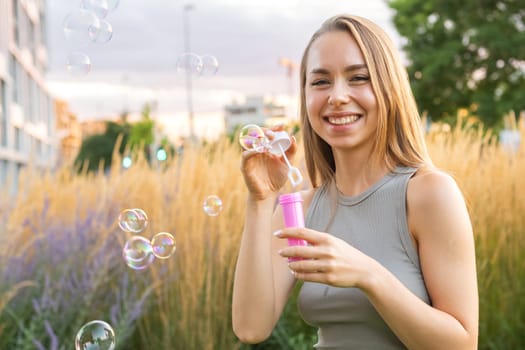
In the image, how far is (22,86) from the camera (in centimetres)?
3356

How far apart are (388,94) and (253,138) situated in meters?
0.39

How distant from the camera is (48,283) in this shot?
405 cm

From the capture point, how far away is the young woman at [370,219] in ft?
6.05

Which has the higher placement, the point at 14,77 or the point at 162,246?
the point at 14,77

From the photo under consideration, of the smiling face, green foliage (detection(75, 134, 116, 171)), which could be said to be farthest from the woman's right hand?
green foliage (detection(75, 134, 116, 171))

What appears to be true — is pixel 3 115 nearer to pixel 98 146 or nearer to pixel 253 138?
pixel 98 146

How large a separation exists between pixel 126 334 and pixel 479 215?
2.17m

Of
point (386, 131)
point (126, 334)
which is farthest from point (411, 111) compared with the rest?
point (126, 334)

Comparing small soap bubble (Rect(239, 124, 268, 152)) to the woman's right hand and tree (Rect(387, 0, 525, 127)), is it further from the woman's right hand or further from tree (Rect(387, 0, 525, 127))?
tree (Rect(387, 0, 525, 127))

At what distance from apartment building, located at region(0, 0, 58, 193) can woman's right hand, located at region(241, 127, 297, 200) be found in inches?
765

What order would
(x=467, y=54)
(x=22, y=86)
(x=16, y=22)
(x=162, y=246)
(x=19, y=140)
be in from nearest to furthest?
1. (x=162, y=246)
2. (x=467, y=54)
3. (x=16, y=22)
4. (x=19, y=140)
5. (x=22, y=86)

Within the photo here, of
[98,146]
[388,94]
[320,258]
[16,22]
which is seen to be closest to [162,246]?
[388,94]

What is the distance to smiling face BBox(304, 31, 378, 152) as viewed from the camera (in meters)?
1.97

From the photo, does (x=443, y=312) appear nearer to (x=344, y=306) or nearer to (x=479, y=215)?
(x=344, y=306)
